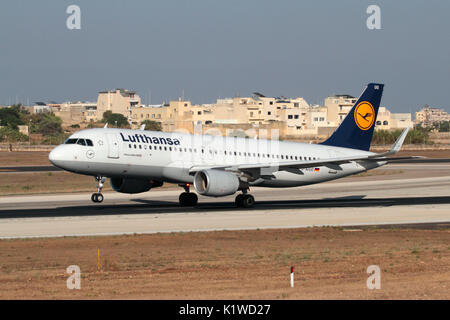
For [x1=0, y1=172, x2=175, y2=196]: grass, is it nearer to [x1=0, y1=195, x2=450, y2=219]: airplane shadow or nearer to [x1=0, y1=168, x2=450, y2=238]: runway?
[x1=0, y1=168, x2=450, y2=238]: runway

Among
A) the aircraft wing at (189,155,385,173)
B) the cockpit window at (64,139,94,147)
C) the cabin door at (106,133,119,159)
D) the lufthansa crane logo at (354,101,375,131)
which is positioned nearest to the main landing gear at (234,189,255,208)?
the aircraft wing at (189,155,385,173)

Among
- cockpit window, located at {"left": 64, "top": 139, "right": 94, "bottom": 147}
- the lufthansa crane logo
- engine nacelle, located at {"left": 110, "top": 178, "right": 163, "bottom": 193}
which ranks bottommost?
engine nacelle, located at {"left": 110, "top": 178, "right": 163, "bottom": 193}

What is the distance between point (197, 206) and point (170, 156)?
15.9 ft

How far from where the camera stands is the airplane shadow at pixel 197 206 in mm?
42094

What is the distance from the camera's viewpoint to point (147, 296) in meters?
19.1

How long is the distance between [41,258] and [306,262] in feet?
31.9

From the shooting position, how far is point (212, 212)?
43.3 metres

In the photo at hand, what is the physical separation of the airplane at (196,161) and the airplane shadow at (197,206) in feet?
4.07

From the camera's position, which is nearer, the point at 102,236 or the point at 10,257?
the point at 10,257

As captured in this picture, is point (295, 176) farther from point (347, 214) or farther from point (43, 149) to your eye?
point (43, 149)

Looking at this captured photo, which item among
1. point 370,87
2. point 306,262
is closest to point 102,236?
point 306,262

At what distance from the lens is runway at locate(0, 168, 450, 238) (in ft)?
118

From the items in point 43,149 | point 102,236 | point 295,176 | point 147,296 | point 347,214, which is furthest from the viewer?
point 43,149
